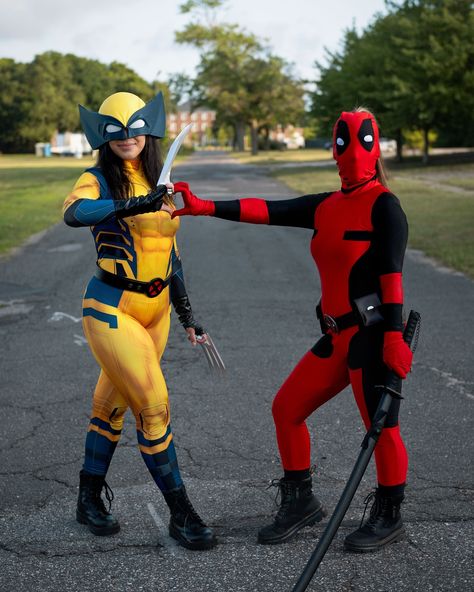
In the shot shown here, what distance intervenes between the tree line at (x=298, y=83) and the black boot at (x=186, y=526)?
7.01 ft

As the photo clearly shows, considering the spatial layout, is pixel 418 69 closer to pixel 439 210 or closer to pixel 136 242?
pixel 439 210

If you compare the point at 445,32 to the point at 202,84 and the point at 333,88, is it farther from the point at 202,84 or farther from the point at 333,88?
the point at 202,84

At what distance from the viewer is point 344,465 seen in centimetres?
486

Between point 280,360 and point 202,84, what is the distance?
81930 millimetres

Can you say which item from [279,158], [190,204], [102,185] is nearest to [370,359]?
[190,204]

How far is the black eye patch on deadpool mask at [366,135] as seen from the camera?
3758 millimetres

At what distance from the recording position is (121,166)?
12.9 ft

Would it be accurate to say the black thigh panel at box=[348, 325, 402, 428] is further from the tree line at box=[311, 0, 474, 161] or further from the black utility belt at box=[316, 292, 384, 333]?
the tree line at box=[311, 0, 474, 161]

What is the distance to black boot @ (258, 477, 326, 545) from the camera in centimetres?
391

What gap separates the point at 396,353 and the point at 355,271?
1.32ft

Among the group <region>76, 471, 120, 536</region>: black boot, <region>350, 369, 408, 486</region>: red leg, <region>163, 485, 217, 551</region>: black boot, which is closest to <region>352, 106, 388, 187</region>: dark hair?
<region>350, 369, 408, 486</region>: red leg

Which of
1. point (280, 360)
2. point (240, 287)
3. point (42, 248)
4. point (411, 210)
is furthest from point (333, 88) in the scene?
point (280, 360)

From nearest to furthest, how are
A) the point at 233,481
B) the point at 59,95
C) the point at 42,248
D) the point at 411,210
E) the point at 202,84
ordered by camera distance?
the point at 233,481 < the point at 42,248 < the point at 411,210 < the point at 202,84 < the point at 59,95

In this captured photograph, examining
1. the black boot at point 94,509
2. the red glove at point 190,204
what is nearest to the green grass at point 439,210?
the red glove at point 190,204
